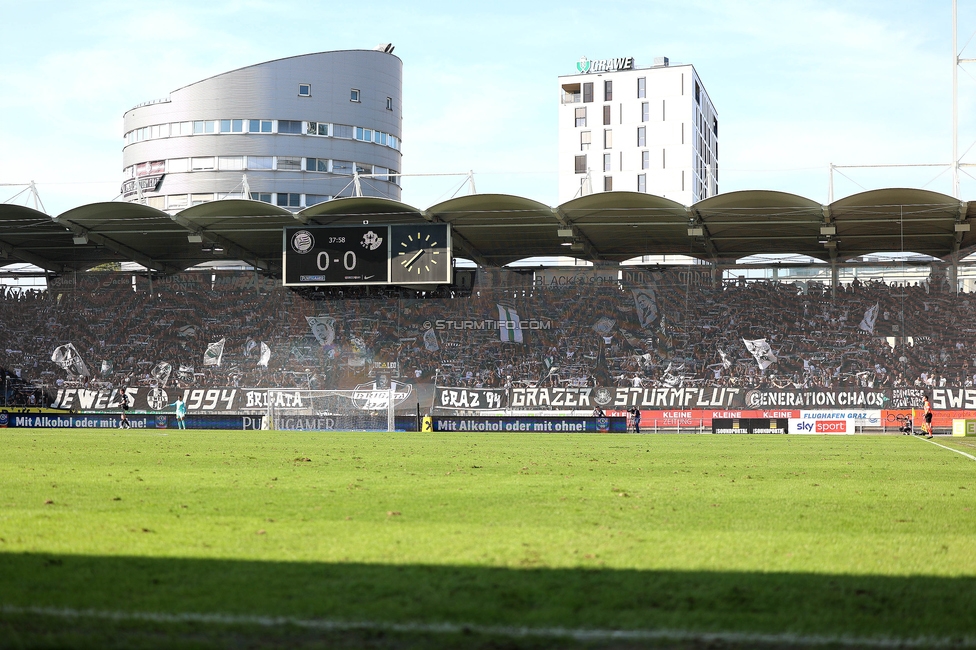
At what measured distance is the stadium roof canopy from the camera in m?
44.4

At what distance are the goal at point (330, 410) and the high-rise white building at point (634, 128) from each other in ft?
A: 182

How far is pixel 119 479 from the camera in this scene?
48.5ft

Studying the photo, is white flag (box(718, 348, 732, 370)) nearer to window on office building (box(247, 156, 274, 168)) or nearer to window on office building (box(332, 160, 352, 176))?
window on office building (box(332, 160, 352, 176))

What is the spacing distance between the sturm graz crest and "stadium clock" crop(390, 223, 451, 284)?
13.0 meters

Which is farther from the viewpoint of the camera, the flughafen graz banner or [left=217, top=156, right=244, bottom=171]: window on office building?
[left=217, top=156, right=244, bottom=171]: window on office building

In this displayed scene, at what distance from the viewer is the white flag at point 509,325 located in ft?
164

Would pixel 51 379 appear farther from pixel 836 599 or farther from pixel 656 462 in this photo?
pixel 836 599

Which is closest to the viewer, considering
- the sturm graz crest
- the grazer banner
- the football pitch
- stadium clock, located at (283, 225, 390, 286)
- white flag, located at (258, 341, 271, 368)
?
the football pitch

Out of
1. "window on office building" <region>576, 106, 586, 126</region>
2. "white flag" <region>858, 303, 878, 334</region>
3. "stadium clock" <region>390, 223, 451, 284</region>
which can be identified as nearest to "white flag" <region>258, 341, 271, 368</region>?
"stadium clock" <region>390, 223, 451, 284</region>

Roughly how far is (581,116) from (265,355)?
205 feet

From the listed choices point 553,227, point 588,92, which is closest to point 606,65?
point 588,92

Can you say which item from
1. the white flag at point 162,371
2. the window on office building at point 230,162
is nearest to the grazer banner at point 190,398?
the white flag at point 162,371

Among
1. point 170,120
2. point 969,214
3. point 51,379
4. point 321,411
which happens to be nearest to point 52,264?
point 51,379

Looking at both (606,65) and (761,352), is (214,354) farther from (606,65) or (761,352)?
(606,65)
